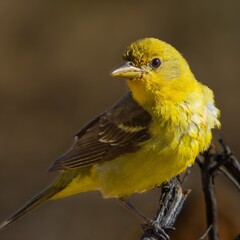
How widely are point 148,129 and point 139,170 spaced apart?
275mm

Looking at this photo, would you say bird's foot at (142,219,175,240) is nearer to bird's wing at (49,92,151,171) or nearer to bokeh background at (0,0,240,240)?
bird's wing at (49,92,151,171)

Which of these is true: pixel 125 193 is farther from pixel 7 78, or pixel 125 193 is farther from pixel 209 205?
pixel 7 78

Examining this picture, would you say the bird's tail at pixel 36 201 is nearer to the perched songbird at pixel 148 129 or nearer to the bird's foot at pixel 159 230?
the perched songbird at pixel 148 129

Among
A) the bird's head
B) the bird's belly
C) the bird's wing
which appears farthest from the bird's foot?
the bird's head

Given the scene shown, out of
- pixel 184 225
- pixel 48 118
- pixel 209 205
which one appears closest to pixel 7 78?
pixel 48 118

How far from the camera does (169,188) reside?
16.3 feet

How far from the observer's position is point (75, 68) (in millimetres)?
10297

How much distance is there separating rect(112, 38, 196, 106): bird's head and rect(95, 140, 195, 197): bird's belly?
14.3 inches

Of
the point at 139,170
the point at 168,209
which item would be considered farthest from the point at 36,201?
the point at 168,209

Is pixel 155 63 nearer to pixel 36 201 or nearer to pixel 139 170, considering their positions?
pixel 139 170

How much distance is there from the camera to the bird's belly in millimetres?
5285

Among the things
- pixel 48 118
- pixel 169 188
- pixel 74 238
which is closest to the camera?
pixel 169 188

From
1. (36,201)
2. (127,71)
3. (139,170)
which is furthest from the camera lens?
(36,201)

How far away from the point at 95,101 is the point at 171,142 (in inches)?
183
